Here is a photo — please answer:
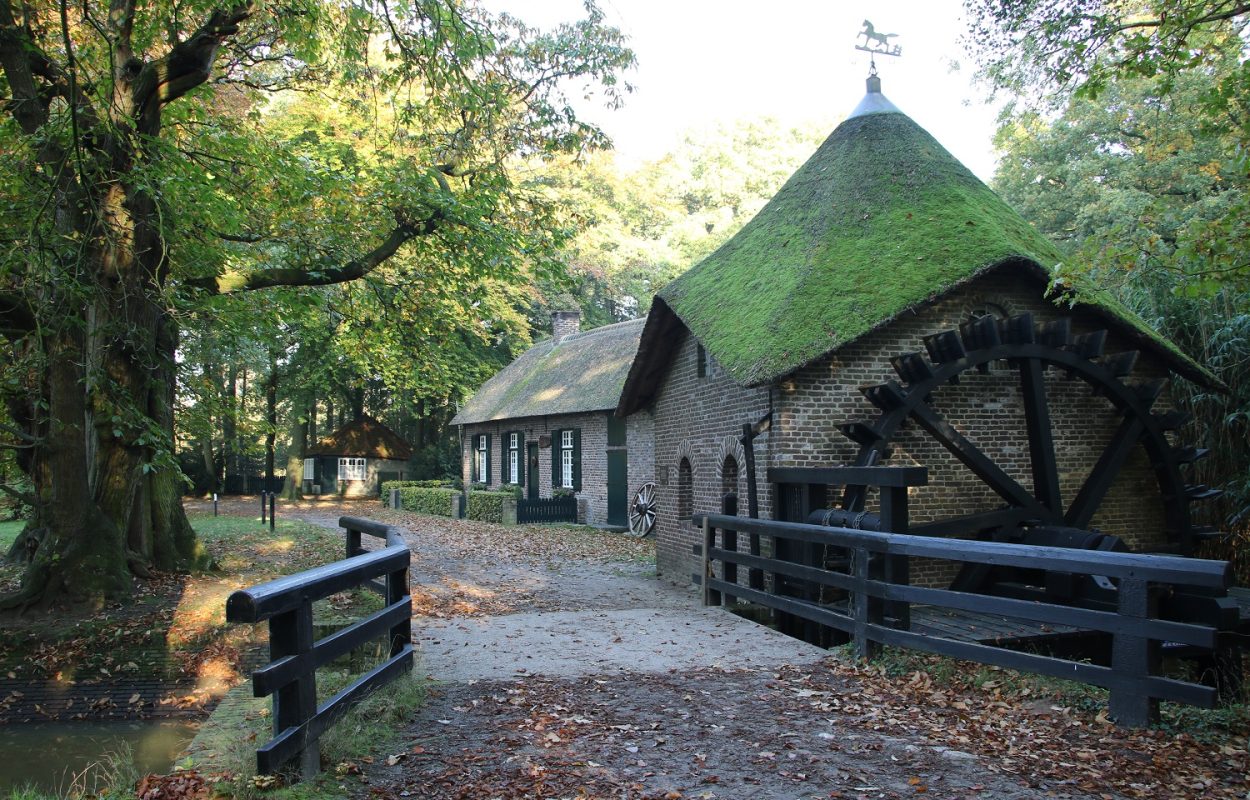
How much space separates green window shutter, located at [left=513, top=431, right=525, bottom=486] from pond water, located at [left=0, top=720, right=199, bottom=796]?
21.0 meters

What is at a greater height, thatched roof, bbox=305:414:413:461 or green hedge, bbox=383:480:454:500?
thatched roof, bbox=305:414:413:461

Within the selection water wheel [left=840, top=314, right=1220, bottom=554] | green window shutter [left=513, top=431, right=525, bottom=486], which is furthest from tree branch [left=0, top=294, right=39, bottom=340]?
green window shutter [left=513, top=431, right=525, bottom=486]

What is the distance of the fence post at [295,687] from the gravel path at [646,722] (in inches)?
10.4

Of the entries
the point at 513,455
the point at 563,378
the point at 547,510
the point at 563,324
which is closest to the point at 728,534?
the point at 547,510

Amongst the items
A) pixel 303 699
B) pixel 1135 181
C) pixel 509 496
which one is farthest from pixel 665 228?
pixel 303 699

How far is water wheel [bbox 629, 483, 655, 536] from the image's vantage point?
69.3 ft

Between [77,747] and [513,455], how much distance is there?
22.5 meters

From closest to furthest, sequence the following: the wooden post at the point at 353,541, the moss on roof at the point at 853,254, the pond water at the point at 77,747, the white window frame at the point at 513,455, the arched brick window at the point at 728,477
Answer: the pond water at the point at 77,747
the wooden post at the point at 353,541
the moss on roof at the point at 853,254
the arched brick window at the point at 728,477
the white window frame at the point at 513,455

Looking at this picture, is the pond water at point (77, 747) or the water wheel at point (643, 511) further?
the water wheel at point (643, 511)

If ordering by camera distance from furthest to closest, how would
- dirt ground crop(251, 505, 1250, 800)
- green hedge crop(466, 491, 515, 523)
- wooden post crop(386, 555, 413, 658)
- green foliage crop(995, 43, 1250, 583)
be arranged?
green hedge crop(466, 491, 515, 523)
green foliage crop(995, 43, 1250, 583)
wooden post crop(386, 555, 413, 658)
dirt ground crop(251, 505, 1250, 800)

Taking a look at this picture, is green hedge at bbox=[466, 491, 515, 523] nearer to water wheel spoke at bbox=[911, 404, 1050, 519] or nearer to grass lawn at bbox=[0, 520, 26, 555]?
grass lawn at bbox=[0, 520, 26, 555]

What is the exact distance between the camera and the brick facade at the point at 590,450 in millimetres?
21891

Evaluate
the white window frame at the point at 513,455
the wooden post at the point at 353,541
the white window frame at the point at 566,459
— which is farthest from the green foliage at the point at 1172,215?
the white window frame at the point at 513,455

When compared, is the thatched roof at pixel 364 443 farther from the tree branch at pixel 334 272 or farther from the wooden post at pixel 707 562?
the wooden post at pixel 707 562
